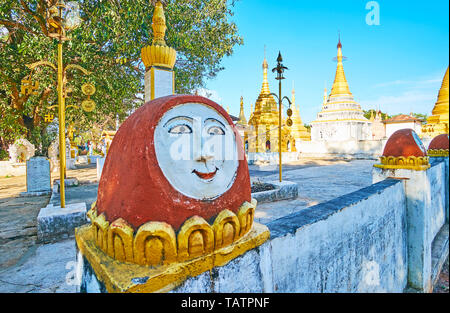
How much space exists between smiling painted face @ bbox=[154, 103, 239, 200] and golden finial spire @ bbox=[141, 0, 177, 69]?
320 cm

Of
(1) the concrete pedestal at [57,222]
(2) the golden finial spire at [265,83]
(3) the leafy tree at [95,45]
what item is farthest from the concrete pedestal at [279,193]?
(2) the golden finial spire at [265,83]

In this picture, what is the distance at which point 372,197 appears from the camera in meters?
3.07

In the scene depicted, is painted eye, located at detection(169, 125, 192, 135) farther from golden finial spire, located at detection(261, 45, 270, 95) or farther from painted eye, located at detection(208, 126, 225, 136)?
golden finial spire, located at detection(261, 45, 270, 95)

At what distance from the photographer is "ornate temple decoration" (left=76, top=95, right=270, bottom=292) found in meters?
1.11

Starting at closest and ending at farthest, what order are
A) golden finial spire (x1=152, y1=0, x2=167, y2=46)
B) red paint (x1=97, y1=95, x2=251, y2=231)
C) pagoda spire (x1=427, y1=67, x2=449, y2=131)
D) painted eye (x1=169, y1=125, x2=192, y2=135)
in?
red paint (x1=97, y1=95, x2=251, y2=231)
painted eye (x1=169, y1=125, x2=192, y2=135)
golden finial spire (x1=152, y1=0, x2=167, y2=46)
pagoda spire (x1=427, y1=67, x2=449, y2=131)

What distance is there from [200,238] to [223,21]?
11154mm

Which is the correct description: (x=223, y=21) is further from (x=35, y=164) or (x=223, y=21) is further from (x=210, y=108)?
(x=210, y=108)

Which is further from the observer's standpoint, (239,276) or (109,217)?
(239,276)

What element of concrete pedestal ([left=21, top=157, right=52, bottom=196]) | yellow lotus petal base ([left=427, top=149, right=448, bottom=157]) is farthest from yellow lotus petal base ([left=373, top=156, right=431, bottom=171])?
concrete pedestal ([left=21, top=157, right=52, bottom=196])

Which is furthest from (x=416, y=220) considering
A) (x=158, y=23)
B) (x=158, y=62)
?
(x=158, y=23)

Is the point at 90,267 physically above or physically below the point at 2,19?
below

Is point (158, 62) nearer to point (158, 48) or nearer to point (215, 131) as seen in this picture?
point (158, 48)

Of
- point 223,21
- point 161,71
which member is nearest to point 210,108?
point 161,71
